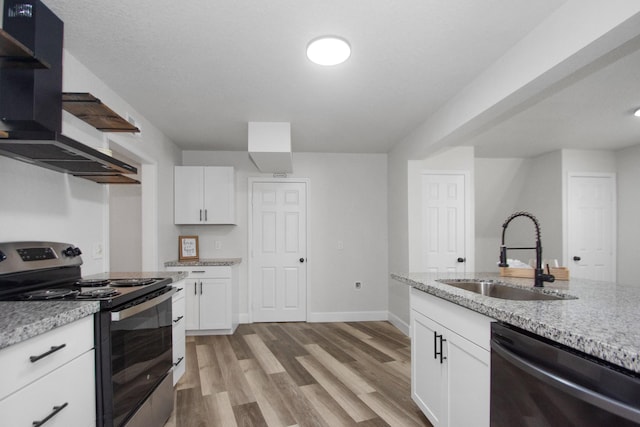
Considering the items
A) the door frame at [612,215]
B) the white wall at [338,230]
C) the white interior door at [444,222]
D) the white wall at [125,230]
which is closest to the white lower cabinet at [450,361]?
the white interior door at [444,222]

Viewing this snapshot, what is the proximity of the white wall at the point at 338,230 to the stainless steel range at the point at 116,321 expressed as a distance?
2.50 metres

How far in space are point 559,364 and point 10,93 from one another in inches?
97.0

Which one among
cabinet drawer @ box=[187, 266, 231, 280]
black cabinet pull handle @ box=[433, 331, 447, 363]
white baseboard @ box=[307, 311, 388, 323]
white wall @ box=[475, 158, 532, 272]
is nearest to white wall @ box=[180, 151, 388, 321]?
white baseboard @ box=[307, 311, 388, 323]

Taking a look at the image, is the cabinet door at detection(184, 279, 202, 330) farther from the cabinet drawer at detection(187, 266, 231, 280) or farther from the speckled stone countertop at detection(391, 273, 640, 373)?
the speckled stone countertop at detection(391, 273, 640, 373)

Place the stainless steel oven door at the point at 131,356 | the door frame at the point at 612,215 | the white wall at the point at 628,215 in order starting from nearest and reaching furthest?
the stainless steel oven door at the point at 131,356, the white wall at the point at 628,215, the door frame at the point at 612,215

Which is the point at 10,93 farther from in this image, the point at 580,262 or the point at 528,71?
the point at 580,262

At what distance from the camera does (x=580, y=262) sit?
4.52 meters

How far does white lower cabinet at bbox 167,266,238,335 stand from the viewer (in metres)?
3.89

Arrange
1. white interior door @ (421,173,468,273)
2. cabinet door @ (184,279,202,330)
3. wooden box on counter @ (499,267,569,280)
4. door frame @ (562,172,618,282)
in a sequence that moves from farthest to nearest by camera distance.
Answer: door frame @ (562,172,618,282), white interior door @ (421,173,468,273), cabinet door @ (184,279,202,330), wooden box on counter @ (499,267,569,280)

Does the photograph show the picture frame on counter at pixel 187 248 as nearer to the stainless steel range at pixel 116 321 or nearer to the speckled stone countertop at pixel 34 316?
the stainless steel range at pixel 116 321

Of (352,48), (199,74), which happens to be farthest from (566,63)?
(199,74)

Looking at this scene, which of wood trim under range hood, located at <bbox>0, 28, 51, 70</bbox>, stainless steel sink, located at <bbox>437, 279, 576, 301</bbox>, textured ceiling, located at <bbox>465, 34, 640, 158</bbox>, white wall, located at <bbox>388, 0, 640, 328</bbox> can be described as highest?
textured ceiling, located at <bbox>465, 34, 640, 158</bbox>

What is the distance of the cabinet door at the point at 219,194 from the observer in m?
4.20

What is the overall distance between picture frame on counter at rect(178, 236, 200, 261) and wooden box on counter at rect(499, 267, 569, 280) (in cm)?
361
